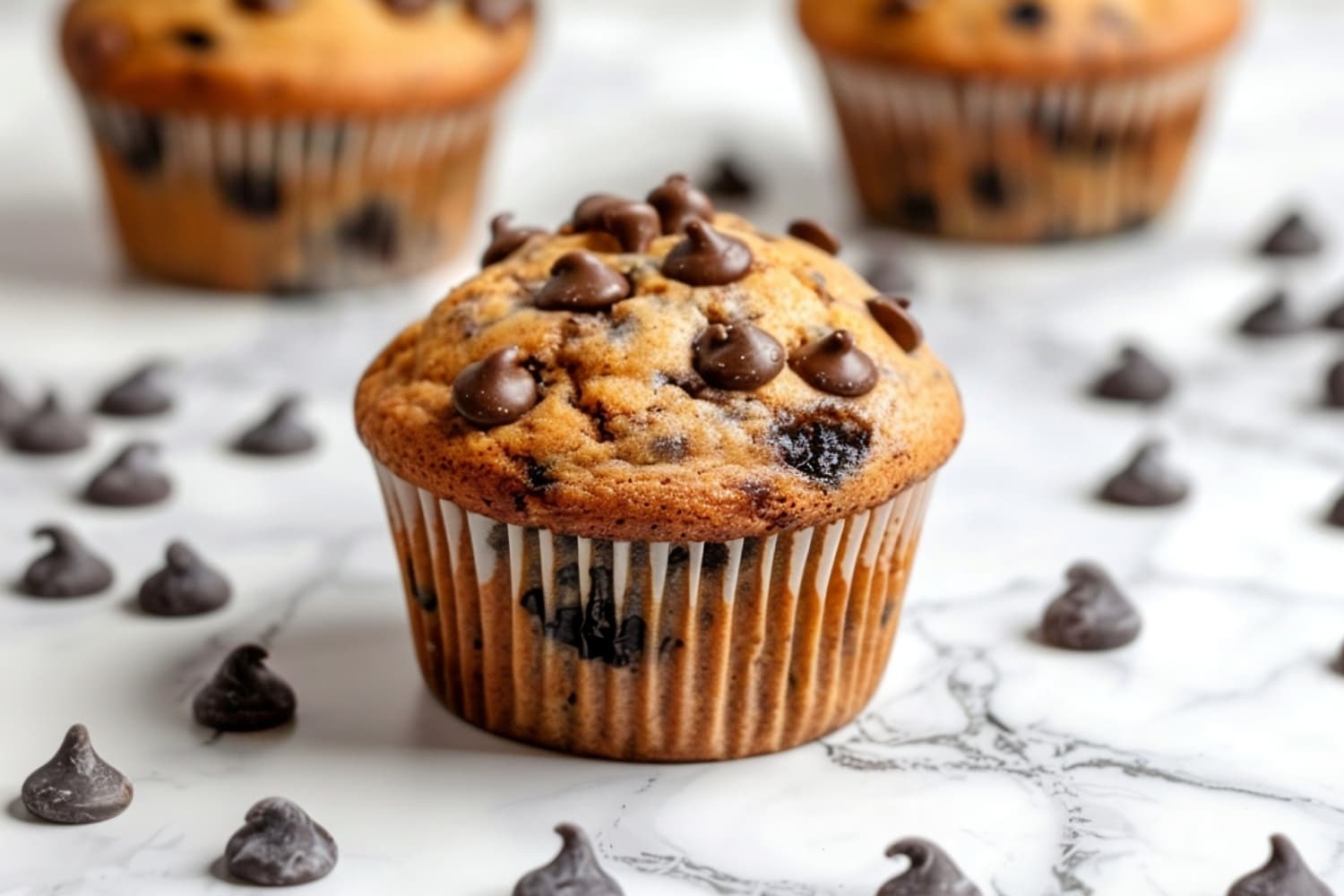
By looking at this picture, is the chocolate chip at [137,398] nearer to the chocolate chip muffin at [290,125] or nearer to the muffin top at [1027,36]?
the chocolate chip muffin at [290,125]

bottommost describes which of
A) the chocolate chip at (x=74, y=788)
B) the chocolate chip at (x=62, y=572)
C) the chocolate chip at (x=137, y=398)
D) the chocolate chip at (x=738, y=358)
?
the chocolate chip at (x=137, y=398)

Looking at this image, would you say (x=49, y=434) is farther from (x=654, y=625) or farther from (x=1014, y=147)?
(x=1014, y=147)

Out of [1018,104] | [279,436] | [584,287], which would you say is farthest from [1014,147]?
[584,287]

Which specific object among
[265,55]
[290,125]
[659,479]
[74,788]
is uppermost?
[659,479]

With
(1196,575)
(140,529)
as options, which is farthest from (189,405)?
(1196,575)

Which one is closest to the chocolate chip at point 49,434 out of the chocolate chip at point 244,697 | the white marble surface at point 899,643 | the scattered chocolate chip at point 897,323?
the white marble surface at point 899,643

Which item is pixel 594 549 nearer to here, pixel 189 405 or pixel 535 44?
pixel 189 405

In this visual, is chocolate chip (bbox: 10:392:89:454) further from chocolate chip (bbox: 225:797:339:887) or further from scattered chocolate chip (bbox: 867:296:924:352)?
scattered chocolate chip (bbox: 867:296:924:352)
